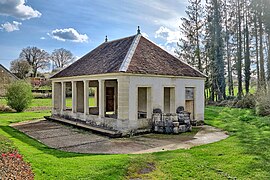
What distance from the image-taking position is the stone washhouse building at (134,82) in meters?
12.2

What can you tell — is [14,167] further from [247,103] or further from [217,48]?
[217,48]

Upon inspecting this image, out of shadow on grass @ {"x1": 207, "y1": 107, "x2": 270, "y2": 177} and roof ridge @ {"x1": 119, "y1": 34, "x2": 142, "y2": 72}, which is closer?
shadow on grass @ {"x1": 207, "y1": 107, "x2": 270, "y2": 177}

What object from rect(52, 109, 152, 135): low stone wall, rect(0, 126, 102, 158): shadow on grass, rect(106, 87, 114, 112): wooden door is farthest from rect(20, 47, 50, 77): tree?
rect(0, 126, 102, 158): shadow on grass

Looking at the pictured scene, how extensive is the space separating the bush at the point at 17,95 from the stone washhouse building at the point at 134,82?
334 inches

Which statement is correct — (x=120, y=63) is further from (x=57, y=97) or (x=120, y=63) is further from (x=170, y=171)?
(x=57, y=97)

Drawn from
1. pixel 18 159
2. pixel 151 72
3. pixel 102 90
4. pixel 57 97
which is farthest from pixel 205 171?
pixel 57 97

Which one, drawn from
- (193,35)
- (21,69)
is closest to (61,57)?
(21,69)

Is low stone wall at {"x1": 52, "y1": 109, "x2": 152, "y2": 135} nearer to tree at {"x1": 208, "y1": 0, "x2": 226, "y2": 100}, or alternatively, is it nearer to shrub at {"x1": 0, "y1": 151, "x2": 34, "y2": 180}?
shrub at {"x1": 0, "y1": 151, "x2": 34, "y2": 180}

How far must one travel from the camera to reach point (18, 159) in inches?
294

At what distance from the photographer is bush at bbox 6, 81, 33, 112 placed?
957 inches

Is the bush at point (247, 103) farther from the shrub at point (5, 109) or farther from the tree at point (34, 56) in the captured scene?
the tree at point (34, 56)

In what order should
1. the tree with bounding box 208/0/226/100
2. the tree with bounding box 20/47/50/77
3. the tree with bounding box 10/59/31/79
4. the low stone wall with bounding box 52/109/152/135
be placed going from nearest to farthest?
the low stone wall with bounding box 52/109/152/135 → the tree with bounding box 208/0/226/100 → the tree with bounding box 10/59/31/79 → the tree with bounding box 20/47/50/77

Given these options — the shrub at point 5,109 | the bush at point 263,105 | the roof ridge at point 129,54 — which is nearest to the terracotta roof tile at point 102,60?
the roof ridge at point 129,54

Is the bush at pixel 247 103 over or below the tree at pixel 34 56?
below
